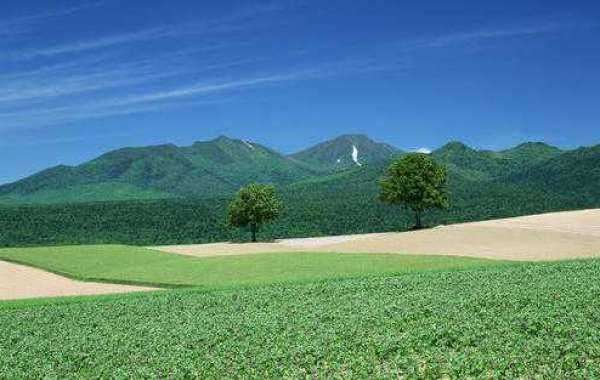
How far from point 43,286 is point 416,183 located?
54763mm

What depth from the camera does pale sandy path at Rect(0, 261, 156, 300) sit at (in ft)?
177

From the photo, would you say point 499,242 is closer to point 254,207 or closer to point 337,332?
point 254,207

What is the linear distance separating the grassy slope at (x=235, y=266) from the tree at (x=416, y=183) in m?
34.4

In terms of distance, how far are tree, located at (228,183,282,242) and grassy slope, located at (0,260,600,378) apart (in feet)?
203

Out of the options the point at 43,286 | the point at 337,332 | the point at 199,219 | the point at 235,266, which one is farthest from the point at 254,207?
the point at 337,332

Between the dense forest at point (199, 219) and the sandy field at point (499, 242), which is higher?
the dense forest at point (199, 219)

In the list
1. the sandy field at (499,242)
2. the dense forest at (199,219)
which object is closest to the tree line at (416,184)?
the sandy field at (499,242)

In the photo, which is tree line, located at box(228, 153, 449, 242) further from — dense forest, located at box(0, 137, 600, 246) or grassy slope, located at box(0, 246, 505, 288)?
grassy slope, located at box(0, 246, 505, 288)

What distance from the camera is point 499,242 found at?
250 feet

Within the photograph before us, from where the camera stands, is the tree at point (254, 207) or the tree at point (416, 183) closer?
the tree at point (416, 183)

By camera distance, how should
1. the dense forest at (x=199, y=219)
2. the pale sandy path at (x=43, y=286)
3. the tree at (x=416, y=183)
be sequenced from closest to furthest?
the pale sandy path at (x=43, y=286) < the tree at (x=416, y=183) < the dense forest at (x=199, y=219)

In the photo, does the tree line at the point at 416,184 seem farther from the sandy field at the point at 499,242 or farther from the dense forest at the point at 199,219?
the dense forest at the point at 199,219

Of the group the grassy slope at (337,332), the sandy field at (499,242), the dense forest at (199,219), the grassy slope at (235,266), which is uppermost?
the dense forest at (199,219)

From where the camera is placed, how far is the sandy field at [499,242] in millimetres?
67062
